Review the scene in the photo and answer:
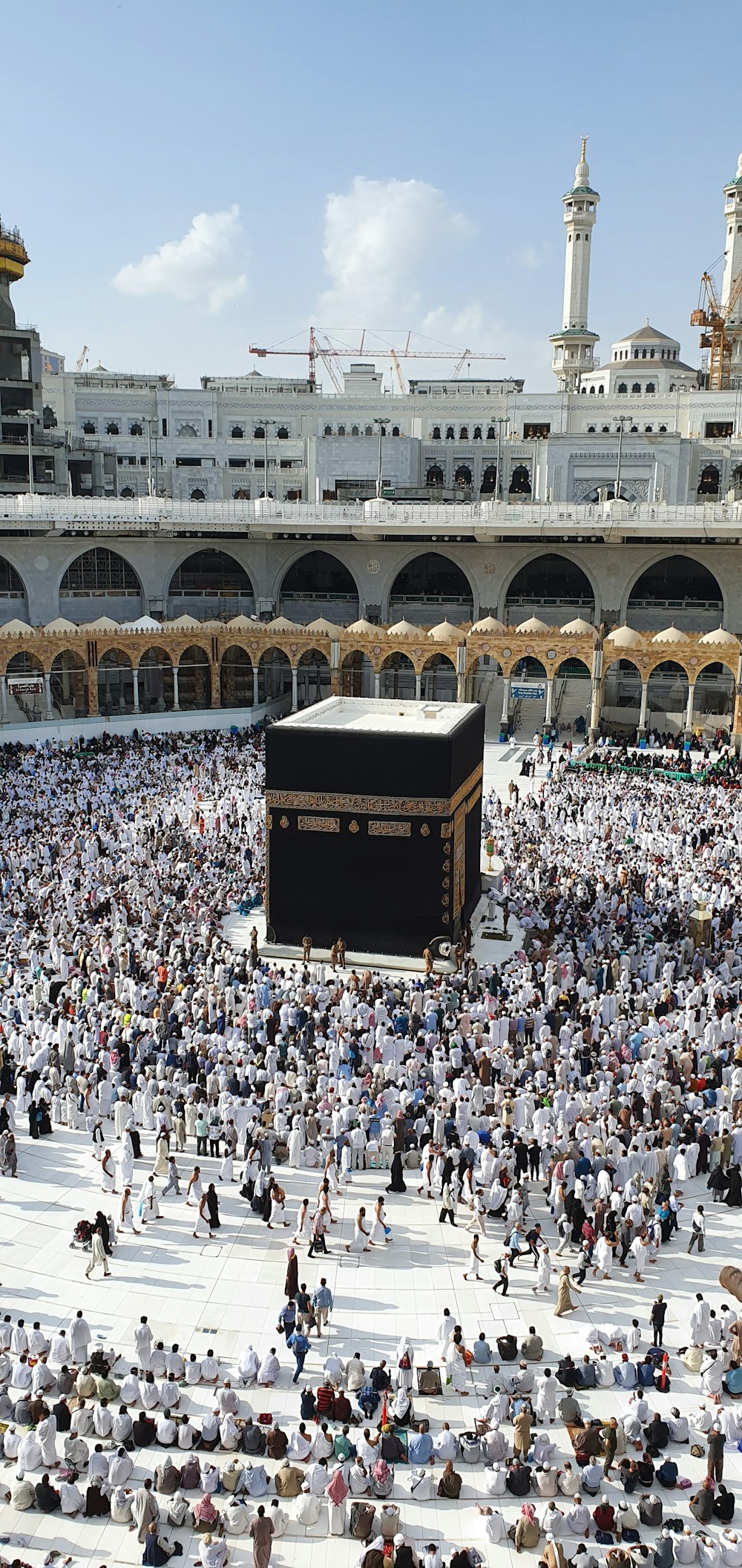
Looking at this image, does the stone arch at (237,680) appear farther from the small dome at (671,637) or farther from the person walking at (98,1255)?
the person walking at (98,1255)

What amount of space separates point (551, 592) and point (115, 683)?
1448 centimetres

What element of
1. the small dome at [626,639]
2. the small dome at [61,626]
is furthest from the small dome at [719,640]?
the small dome at [61,626]

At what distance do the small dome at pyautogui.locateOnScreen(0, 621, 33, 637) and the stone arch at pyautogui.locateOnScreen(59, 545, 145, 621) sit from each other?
4708 millimetres

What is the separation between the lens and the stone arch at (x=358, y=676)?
37.3 meters

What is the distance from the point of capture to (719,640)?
3078 centimetres

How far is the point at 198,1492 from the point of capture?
775 cm

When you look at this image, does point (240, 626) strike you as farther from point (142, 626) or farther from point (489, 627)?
point (489, 627)

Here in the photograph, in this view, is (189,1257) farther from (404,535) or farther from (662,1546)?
(404,535)

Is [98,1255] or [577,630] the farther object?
[577,630]

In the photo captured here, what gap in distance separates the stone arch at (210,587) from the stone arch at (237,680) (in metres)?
1.57

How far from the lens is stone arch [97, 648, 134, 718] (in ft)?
120

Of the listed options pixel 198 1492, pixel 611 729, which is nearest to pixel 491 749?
pixel 611 729

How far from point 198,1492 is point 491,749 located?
2553 centimetres

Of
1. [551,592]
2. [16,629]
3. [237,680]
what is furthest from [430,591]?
[16,629]
